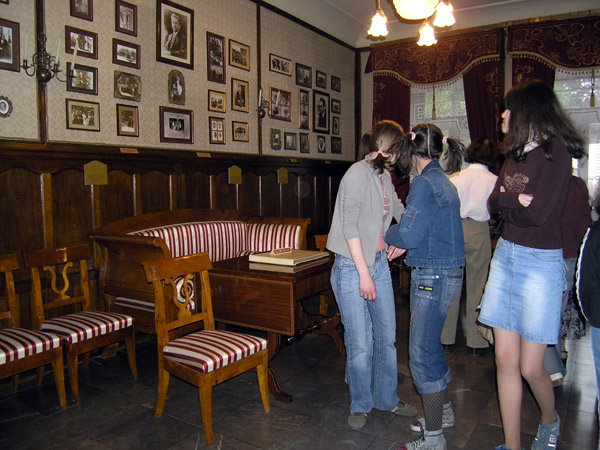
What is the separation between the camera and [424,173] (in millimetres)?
2264

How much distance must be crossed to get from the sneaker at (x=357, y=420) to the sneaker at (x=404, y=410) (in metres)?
0.25

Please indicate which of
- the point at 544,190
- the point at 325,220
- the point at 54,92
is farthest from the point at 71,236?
the point at 325,220

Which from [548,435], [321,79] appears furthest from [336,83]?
[548,435]

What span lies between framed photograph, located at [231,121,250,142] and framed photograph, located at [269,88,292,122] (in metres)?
0.56

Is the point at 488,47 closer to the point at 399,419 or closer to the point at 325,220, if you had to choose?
the point at 325,220

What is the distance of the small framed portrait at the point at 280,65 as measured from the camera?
224 inches

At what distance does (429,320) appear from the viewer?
87.7 inches

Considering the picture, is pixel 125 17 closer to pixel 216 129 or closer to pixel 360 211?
pixel 216 129

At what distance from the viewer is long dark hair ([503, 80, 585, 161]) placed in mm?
1917

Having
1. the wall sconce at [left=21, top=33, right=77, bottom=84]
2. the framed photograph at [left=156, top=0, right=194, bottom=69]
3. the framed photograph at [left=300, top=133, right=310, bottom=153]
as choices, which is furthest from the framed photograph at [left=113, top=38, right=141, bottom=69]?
the framed photograph at [left=300, top=133, right=310, bottom=153]

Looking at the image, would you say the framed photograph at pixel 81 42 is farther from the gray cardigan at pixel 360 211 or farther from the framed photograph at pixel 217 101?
the gray cardigan at pixel 360 211

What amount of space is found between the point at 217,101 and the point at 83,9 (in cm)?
154

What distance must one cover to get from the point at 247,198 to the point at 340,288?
308 cm

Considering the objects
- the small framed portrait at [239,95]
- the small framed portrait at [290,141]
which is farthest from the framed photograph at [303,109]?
the small framed portrait at [239,95]
